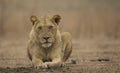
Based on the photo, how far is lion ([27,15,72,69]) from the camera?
35.4 feet

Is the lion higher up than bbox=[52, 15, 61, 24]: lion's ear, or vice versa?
bbox=[52, 15, 61, 24]: lion's ear

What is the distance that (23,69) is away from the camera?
1104 cm

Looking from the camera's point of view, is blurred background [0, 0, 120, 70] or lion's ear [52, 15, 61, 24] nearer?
lion's ear [52, 15, 61, 24]

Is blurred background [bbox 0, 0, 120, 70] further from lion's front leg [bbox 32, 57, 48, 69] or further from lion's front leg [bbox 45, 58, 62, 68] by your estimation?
lion's front leg [bbox 45, 58, 62, 68]

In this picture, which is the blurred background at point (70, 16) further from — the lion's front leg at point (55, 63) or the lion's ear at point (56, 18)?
the lion's front leg at point (55, 63)

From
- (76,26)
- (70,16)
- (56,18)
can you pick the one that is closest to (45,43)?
(56,18)

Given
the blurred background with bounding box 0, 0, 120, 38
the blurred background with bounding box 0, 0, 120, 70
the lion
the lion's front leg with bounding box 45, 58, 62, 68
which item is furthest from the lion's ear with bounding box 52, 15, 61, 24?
the blurred background with bounding box 0, 0, 120, 38

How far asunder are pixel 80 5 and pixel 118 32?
831cm

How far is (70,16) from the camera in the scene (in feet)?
87.0

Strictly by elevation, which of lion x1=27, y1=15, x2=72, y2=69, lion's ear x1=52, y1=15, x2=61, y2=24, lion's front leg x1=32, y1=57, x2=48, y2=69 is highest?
lion's ear x1=52, y1=15, x2=61, y2=24

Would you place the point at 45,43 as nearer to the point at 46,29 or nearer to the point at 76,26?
the point at 46,29

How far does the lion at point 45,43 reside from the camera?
10803mm

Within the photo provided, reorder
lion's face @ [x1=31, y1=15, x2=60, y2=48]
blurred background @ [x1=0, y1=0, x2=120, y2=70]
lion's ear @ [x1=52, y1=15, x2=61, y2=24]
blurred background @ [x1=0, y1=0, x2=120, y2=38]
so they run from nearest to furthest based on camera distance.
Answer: lion's face @ [x1=31, y1=15, x2=60, y2=48]
lion's ear @ [x1=52, y1=15, x2=61, y2=24]
blurred background @ [x1=0, y1=0, x2=120, y2=70]
blurred background @ [x1=0, y1=0, x2=120, y2=38]

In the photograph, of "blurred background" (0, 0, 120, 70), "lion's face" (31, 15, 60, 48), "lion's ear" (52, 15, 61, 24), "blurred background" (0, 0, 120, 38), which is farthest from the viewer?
"blurred background" (0, 0, 120, 38)
